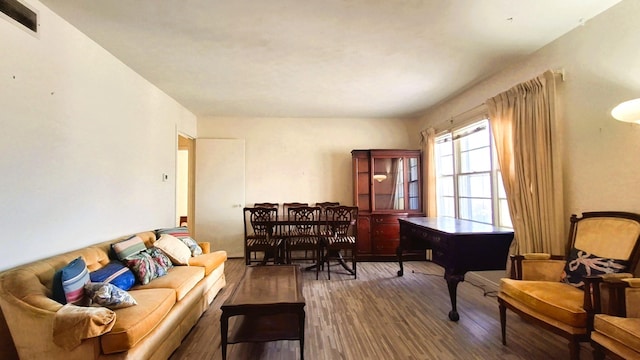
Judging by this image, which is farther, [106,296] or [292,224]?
[292,224]

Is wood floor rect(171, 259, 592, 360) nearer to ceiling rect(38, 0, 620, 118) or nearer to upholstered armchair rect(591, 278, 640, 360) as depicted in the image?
upholstered armchair rect(591, 278, 640, 360)

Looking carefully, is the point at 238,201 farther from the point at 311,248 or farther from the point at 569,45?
the point at 569,45

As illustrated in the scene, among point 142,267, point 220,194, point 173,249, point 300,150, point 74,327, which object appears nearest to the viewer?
point 74,327

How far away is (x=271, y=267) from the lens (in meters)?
3.06

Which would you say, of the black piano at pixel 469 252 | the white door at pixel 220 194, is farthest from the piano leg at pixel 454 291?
the white door at pixel 220 194

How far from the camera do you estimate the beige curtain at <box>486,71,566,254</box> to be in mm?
2600

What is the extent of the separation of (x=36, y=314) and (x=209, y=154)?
385 cm

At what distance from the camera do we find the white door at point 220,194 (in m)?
5.05

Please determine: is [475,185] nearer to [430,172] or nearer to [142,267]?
[430,172]

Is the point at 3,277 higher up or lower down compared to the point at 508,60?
lower down

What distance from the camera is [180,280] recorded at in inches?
96.3

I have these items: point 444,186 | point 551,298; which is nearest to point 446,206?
point 444,186

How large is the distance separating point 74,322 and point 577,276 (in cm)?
331

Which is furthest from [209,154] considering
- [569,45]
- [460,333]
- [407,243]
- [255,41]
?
[569,45]
